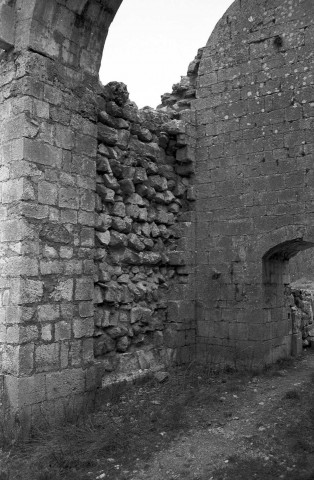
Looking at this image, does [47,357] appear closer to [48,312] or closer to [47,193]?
[48,312]

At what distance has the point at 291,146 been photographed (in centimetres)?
727

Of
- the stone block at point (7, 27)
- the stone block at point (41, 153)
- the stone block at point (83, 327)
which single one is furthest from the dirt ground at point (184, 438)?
the stone block at point (7, 27)

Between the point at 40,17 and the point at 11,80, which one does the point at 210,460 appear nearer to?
the point at 11,80

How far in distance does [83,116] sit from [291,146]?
3.17 m

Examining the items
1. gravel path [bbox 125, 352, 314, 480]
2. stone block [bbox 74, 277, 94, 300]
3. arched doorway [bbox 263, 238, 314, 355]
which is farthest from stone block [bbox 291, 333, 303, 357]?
stone block [bbox 74, 277, 94, 300]

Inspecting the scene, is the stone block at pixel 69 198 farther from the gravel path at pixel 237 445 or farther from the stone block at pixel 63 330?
the gravel path at pixel 237 445

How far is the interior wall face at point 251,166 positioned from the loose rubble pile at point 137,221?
0.50 metres

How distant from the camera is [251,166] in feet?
24.9

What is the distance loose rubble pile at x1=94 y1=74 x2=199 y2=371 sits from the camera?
634 cm

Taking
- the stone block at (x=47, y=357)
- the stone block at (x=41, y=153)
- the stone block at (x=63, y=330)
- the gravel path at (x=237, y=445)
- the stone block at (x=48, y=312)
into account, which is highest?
the stone block at (x=41, y=153)

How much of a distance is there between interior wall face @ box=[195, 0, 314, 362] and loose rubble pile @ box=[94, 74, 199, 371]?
1.63ft

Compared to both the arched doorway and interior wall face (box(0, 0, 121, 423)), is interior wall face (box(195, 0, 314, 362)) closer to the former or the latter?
the arched doorway

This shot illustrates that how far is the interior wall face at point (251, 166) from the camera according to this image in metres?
7.25

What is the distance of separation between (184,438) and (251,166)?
4302mm
